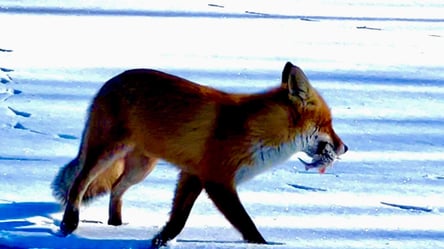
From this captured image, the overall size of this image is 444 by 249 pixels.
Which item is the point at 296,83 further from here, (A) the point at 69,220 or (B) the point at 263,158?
(A) the point at 69,220

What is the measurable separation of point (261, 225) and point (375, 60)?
4809 millimetres

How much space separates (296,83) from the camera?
182 inches

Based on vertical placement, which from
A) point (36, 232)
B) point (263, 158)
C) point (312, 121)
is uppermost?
point (312, 121)

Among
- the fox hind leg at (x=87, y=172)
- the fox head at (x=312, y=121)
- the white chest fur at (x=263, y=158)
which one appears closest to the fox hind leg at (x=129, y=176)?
the fox hind leg at (x=87, y=172)

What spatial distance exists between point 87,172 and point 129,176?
0.90ft

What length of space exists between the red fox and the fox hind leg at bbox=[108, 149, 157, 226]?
0.06 m

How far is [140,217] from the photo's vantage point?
16.2 ft

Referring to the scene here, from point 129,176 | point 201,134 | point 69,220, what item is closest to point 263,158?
point 201,134

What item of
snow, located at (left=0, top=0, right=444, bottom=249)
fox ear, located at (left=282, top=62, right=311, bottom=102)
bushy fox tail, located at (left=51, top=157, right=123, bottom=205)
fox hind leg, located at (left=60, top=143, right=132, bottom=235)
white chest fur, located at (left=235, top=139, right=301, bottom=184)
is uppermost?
fox ear, located at (left=282, top=62, right=311, bottom=102)

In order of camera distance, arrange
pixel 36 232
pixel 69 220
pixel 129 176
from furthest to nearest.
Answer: pixel 129 176 → pixel 69 220 → pixel 36 232

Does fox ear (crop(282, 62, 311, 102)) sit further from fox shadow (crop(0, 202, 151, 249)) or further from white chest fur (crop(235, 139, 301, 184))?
fox shadow (crop(0, 202, 151, 249))

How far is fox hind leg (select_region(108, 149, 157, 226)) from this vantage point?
16.1 ft

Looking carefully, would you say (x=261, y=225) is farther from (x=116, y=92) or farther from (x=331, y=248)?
(x=116, y=92)

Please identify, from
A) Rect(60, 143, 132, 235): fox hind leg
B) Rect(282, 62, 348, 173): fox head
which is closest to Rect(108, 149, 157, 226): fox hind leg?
Rect(60, 143, 132, 235): fox hind leg
